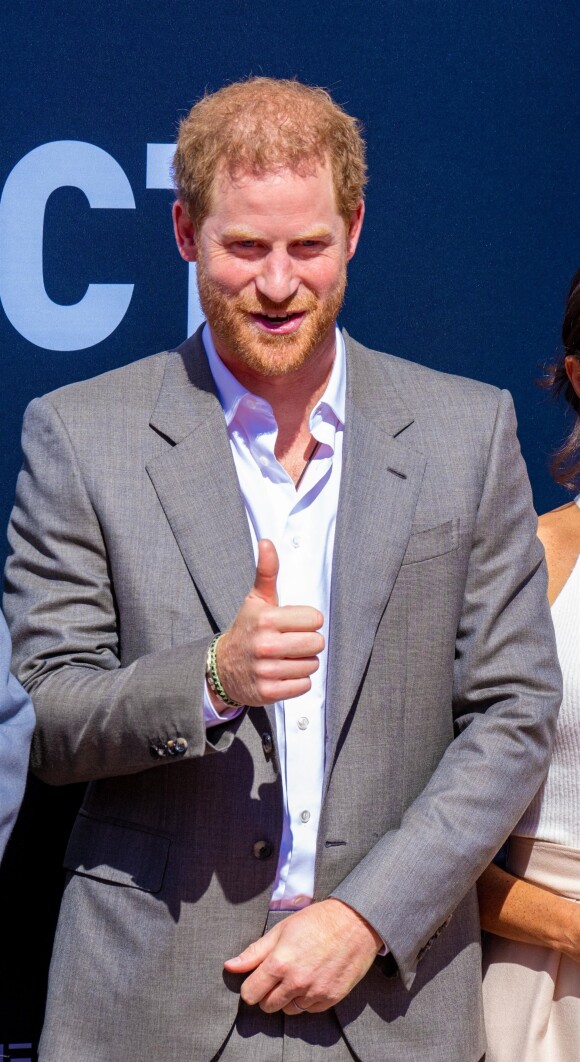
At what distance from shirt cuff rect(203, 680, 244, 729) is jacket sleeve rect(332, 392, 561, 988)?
0.28 meters

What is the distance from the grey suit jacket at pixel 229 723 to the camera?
64.3 inches

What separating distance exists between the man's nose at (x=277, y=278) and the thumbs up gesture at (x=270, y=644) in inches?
15.6

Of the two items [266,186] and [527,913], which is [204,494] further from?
[527,913]

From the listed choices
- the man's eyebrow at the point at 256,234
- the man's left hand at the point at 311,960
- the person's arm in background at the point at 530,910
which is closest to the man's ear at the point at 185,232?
the man's eyebrow at the point at 256,234

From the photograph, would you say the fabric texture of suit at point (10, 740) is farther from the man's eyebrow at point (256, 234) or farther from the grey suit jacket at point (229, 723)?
the man's eyebrow at point (256, 234)

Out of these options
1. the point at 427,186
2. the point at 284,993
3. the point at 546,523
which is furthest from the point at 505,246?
the point at 284,993

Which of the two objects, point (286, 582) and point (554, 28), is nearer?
point (286, 582)

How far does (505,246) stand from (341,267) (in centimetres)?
75

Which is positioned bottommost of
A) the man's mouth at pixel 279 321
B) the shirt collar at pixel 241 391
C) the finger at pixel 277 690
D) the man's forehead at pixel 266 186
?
the finger at pixel 277 690

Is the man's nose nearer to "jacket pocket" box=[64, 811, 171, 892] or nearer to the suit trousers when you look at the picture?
"jacket pocket" box=[64, 811, 171, 892]

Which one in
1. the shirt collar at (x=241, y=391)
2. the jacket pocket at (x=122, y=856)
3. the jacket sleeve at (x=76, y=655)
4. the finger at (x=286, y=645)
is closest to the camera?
the finger at (x=286, y=645)

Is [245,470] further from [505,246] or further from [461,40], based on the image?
[461,40]

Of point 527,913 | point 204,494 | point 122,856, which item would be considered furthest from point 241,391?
point 527,913

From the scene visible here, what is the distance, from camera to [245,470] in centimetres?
180
